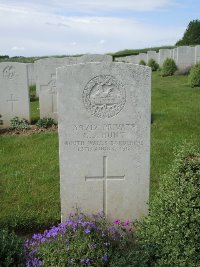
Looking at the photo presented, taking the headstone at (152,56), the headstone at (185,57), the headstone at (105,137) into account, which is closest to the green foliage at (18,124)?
the headstone at (105,137)

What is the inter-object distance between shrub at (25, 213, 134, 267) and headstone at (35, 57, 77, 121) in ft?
21.3

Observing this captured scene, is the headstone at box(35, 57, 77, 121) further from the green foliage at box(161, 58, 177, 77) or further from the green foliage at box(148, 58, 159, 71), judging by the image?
the green foliage at box(148, 58, 159, 71)

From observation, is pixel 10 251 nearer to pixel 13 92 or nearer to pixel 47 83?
pixel 13 92

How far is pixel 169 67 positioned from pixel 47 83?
1088cm

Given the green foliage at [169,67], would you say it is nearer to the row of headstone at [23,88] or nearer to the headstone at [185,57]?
the headstone at [185,57]

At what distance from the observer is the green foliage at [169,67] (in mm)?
19448

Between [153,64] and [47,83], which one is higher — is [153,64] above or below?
above

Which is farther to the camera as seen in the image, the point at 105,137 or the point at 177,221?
the point at 105,137

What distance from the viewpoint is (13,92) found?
9.69 meters

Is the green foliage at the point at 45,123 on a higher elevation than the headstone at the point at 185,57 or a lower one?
lower

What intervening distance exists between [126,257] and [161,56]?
2181cm

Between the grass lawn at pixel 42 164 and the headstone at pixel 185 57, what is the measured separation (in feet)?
31.3

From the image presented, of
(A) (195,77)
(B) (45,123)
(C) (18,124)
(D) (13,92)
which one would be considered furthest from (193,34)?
(C) (18,124)

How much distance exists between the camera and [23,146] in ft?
26.0
